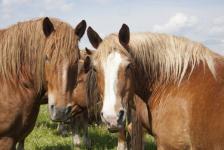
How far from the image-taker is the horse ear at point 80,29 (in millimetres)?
5012

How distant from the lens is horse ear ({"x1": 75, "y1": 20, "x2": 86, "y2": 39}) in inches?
197

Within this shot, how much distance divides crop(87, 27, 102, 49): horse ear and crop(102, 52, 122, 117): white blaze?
0.55 metres

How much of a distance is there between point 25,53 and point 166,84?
198 centimetres

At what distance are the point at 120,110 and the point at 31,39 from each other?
1.70 metres

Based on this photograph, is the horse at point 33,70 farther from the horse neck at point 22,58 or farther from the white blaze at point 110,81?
the white blaze at point 110,81

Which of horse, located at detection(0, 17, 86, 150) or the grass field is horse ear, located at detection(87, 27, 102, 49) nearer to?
horse, located at detection(0, 17, 86, 150)

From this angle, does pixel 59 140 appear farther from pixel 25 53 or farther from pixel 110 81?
pixel 110 81

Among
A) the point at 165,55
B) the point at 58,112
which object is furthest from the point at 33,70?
the point at 165,55

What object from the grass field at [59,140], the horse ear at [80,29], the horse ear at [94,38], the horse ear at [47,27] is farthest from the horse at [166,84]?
the grass field at [59,140]

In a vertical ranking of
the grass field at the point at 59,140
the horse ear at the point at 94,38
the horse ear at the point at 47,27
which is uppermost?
the horse ear at the point at 47,27

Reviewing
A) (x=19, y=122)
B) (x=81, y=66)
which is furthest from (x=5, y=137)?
(x=81, y=66)

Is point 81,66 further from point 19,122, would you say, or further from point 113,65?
point 113,65

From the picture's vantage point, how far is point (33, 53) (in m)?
4.91

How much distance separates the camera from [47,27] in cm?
480
